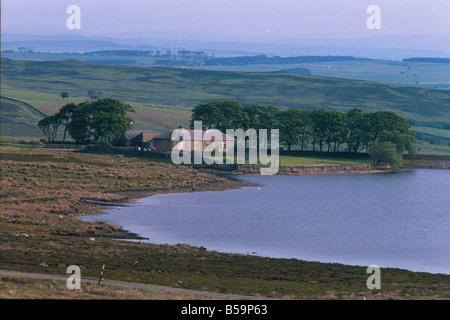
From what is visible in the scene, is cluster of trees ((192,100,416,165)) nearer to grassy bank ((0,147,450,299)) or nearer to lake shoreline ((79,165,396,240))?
Answer: lake shoreline ((79,165,396,240))

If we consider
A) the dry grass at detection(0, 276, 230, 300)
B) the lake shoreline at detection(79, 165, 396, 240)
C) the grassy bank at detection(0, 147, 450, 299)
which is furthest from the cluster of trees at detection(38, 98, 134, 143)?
the dry grass at detection(0, 276, 230, 300)

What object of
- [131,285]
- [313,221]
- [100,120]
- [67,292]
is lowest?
[313,221]

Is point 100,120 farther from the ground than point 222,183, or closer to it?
farther from the ground

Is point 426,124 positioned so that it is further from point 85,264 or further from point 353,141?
point 85,264

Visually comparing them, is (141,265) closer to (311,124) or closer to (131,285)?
(131,285)

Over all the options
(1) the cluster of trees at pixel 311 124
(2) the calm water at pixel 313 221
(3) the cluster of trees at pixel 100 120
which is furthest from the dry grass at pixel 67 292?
(1) the cluster of trees at pixel 311 124

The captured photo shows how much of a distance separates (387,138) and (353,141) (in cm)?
552

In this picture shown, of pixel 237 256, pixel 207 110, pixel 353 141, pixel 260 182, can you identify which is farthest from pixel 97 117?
pixel 237 256

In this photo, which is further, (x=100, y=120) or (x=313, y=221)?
(x=100, y=120)

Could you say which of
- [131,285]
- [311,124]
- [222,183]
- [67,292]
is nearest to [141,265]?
[131,285]

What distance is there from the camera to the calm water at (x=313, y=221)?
144 feet

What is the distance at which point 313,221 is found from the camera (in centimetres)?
5641

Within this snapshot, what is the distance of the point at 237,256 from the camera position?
133 ft
